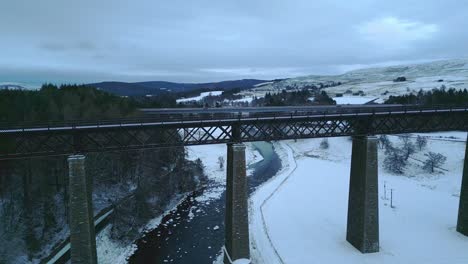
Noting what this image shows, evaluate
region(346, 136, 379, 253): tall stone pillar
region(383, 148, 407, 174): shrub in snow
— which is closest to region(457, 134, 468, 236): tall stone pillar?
region(346, 136, 379, 253): tall stone pillar

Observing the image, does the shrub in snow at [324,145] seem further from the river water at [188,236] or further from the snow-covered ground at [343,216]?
the river water at [188,236]

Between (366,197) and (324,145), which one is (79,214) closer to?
(366,197)

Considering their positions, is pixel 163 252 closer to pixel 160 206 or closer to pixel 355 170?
pixel 160 206

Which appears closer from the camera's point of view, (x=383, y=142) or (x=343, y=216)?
(x=343, y=216)

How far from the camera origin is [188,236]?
2698 centimetres

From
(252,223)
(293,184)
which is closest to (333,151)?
(293,184)

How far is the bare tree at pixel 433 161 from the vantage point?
44.1 meters

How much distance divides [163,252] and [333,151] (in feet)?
148

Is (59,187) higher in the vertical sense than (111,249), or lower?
higher

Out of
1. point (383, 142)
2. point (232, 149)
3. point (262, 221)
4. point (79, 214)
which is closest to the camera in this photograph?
point (79, 214)

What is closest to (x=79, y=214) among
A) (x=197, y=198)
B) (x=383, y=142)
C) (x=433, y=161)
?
(x=197, y=198)

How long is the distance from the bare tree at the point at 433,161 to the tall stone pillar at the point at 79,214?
4471cm

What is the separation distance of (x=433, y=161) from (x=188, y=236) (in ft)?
124

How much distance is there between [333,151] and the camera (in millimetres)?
61156
